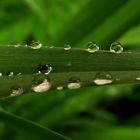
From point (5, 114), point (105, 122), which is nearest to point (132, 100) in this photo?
point (105, 122)

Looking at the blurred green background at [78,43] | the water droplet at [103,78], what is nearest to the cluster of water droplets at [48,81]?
the water droplet at [103,78]

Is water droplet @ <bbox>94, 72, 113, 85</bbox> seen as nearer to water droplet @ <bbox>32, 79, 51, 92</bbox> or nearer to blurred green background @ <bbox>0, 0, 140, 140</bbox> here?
water droplet @ <bbox>32, 79, 51, 92</bbox>

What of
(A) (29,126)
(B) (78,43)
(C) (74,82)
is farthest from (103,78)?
(B) (78,43)

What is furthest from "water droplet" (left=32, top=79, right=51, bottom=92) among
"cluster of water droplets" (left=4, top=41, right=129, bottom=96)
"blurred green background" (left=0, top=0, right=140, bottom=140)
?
"blurred green background" (left=0, top=0, right=140, bottom=140)

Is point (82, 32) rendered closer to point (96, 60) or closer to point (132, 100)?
point (96, 60)

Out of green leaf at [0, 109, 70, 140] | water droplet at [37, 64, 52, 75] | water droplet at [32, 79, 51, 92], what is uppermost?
water droplet at [37, 64, 52, 75]

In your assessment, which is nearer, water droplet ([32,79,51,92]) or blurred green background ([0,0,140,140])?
water droplet ([32,79,51,92])
